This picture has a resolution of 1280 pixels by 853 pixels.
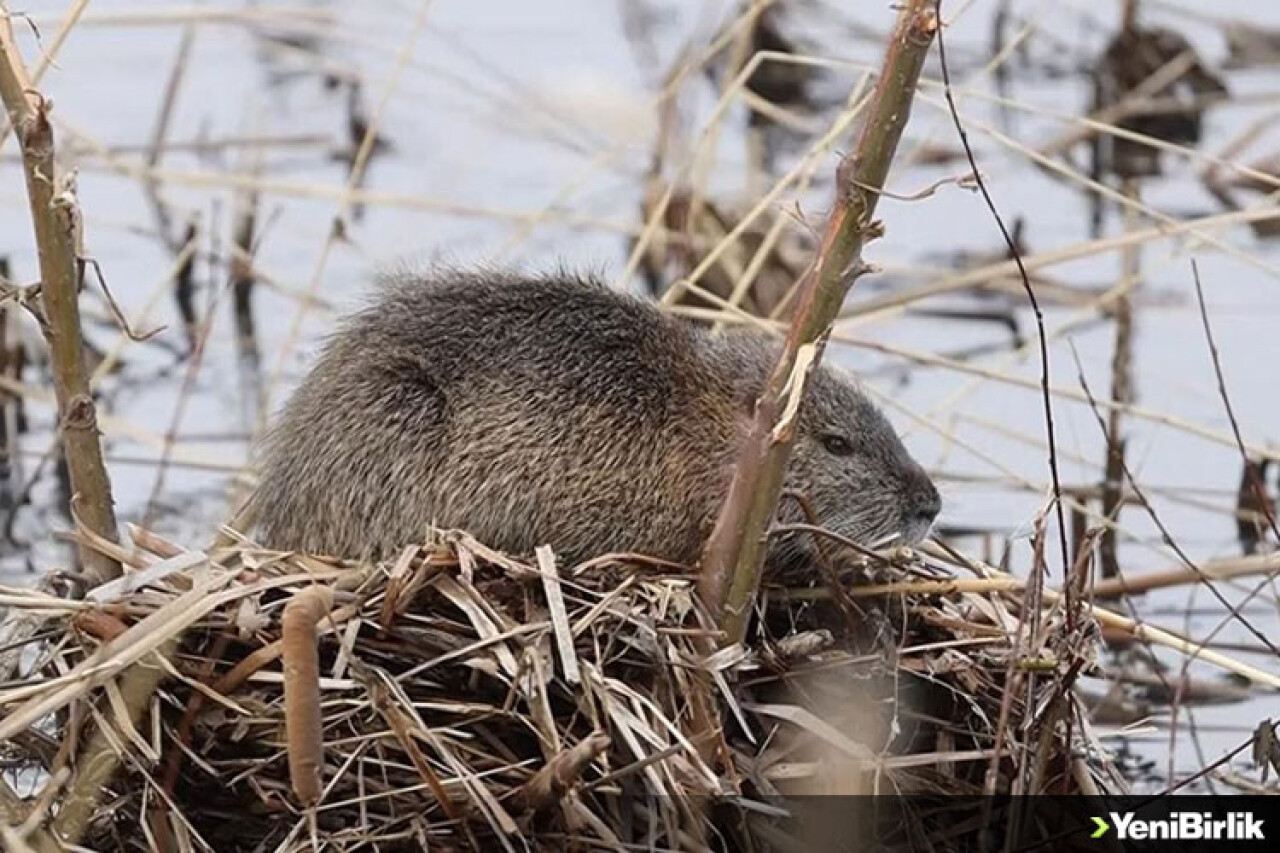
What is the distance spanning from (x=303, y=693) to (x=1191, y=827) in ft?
5.20

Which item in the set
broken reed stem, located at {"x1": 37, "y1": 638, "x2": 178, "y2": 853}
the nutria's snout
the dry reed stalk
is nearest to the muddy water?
the dry reed stalk

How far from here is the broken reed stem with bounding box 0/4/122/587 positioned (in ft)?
13.5

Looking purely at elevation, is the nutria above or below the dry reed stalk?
below

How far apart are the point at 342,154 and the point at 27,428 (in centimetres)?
237

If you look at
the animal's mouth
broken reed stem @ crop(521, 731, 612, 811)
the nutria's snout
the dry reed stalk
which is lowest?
broken reed stem @ crop(521, 731, 612, 811)

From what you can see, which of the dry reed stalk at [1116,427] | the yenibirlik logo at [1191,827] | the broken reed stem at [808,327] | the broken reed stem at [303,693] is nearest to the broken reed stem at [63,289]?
the broken reed stem at [303,693]

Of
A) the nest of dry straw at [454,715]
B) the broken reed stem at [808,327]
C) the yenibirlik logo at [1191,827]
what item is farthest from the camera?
the yenibirlik logo at [1191,827]

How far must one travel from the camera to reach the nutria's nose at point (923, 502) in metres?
4.75

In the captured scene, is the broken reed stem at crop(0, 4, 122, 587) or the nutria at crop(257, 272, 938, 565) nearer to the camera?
the broken reed stem at crop(0, 4, 122, 587)

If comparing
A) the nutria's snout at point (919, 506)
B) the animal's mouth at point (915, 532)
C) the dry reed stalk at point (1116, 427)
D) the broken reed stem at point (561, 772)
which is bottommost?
the broken reed stem at point (561, 772)

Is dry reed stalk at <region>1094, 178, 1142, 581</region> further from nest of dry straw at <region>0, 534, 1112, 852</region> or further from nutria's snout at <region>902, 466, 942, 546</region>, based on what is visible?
nest of dry straw at <region>0, 534, 1112, 852</region>

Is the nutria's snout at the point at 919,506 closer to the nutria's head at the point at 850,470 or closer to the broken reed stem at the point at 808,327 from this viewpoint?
the nutria's head at the point at 850,470

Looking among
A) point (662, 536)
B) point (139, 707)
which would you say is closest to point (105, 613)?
point (139, 707)

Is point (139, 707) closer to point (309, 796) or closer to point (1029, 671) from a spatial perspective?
point (309, 796)
